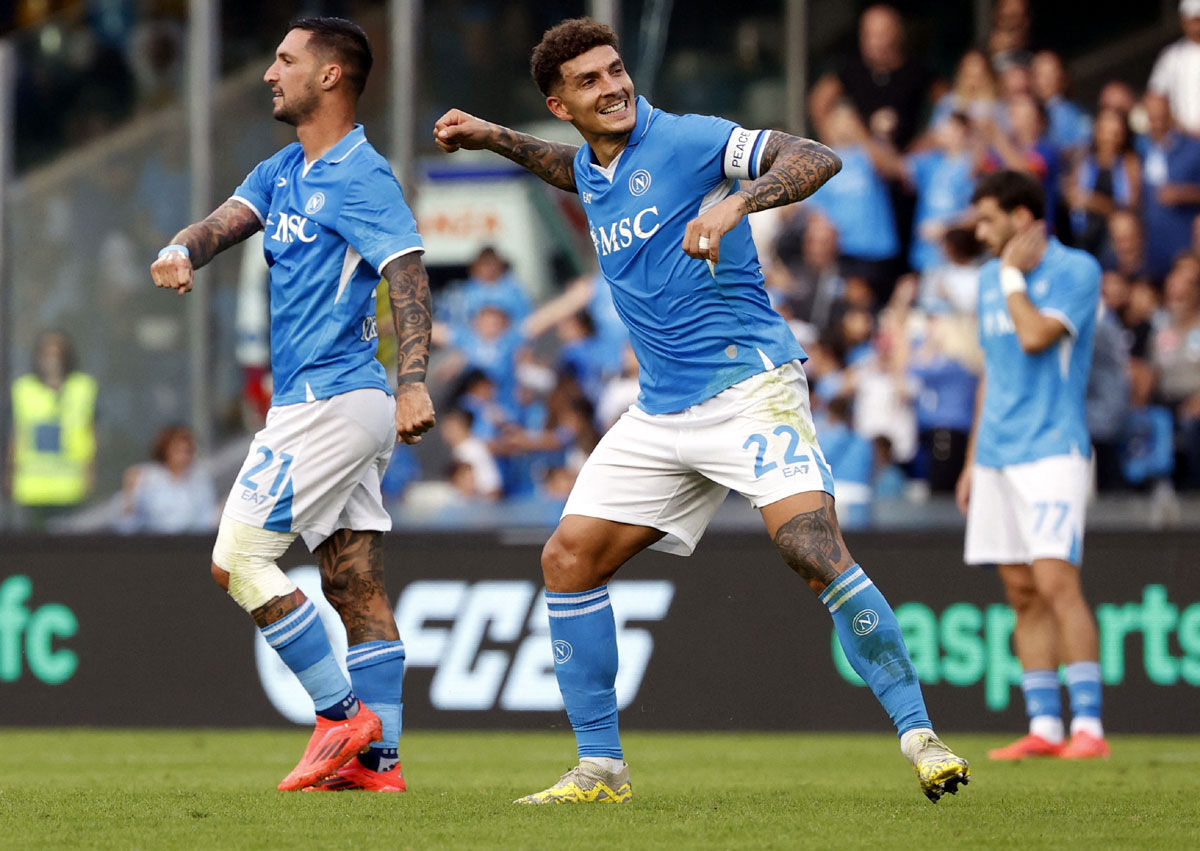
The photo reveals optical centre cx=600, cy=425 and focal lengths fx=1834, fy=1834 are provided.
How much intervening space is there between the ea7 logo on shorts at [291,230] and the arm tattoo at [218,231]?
140 mm

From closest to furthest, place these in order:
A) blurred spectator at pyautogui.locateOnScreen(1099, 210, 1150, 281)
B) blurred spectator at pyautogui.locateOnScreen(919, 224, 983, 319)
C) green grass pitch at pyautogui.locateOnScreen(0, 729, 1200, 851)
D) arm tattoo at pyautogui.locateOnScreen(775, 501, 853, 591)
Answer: green grass pitch at pyautogui.locateOnScreen(0, 729, 1200, 851) → arm tattoo at pyautogui.locateOnScreen(775, 501, 853, 591) → blurred spectator at pyautogui.locateOnScreen(919, 224, 983, 319) → blurred spectator at pyautogui.locateOnScreen(1099, 210, 1150, 281)

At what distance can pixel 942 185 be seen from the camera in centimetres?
1236

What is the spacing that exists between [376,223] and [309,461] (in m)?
0.78

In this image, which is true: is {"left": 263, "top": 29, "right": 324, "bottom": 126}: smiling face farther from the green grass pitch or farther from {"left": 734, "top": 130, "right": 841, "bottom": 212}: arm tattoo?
the green grass pitch

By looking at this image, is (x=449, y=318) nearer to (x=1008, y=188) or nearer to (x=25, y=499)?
(x=25, y=499)

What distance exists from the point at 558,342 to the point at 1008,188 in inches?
224

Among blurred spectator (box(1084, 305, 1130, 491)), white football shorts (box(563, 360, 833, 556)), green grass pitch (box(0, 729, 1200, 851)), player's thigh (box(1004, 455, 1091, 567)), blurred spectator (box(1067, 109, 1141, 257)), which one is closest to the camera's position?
green grass pitch (box(0, 729, 1200, 851))

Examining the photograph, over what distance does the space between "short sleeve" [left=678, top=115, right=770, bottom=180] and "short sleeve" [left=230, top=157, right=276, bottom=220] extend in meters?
1.50

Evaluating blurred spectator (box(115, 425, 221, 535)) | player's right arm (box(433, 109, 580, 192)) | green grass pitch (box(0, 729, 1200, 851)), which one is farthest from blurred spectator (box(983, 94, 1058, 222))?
player's right arm (box(433, 109, 580, 192))

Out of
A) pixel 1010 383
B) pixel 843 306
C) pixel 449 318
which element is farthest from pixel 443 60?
pixel 1010 383

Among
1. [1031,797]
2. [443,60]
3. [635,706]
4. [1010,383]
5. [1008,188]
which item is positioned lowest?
[635,706]

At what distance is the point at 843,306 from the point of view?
12.0 metres

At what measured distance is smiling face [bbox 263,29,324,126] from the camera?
5980mm

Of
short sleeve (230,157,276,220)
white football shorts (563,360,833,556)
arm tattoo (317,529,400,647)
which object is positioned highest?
short sleeve (230,157,276,220)
